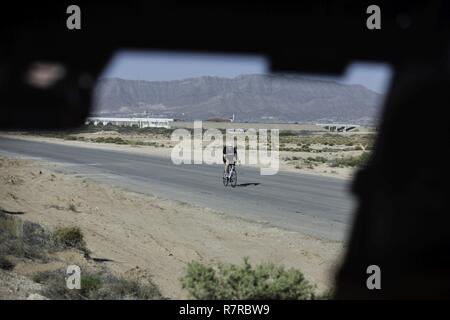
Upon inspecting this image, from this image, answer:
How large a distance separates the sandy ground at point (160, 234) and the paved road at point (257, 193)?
3.09 feet

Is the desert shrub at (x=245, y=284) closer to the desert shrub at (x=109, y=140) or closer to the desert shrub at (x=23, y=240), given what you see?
the desert shrub at (x=23, y=240)

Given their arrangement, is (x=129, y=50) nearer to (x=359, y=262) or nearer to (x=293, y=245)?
(x=359, y=262)

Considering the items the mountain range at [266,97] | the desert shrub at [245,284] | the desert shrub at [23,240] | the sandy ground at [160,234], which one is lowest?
the sandy ground at [160,234]

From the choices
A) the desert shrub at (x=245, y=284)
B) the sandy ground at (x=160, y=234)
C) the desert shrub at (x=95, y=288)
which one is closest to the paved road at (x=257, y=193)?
the sandy ground at (x=160, y=234)

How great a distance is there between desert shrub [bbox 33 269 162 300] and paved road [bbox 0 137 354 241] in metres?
6.11

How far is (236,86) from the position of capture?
1702cm

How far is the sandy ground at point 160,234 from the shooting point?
28.9 ft

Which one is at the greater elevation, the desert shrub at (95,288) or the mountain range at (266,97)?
the mountain range at (266,97)

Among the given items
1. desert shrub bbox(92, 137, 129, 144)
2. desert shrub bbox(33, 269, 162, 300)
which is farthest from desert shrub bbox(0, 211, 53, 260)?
desert shrub bbox(92, 137, 129, 144)

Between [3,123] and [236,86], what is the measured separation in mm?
14413

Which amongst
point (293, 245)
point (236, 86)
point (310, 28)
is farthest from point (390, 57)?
point (236, 86)

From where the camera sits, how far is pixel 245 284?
4.75m

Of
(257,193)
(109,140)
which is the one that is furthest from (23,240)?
(109,140)

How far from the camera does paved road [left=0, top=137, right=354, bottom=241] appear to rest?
45.3 ft
